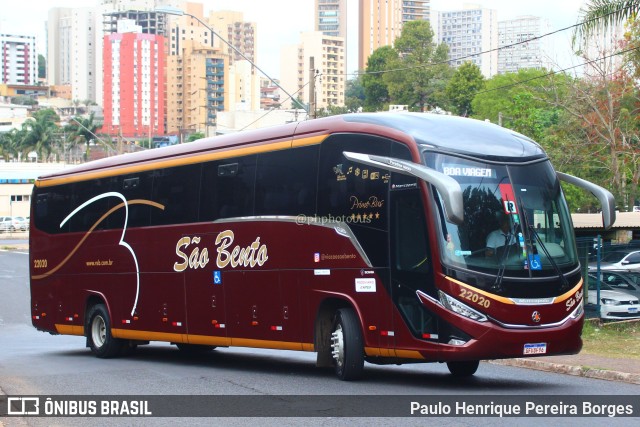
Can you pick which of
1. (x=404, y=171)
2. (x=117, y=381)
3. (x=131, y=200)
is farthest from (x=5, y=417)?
(x=131, y=200)

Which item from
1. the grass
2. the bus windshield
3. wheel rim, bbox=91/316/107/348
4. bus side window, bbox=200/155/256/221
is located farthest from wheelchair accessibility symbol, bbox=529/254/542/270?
wheel rim, bbox=91/316/107/348

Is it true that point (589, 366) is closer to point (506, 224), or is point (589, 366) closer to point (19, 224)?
point (506, 224)

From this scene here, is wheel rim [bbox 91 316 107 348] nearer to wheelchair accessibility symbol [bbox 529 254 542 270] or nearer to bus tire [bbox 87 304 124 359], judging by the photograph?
bus tire [bbox 87 304 124 359]

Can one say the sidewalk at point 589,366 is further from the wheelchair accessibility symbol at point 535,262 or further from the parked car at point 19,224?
the parked car at point 19,224

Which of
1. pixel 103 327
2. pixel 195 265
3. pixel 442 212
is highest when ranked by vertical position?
pixel 442 212

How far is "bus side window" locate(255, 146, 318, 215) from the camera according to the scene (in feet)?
47.9

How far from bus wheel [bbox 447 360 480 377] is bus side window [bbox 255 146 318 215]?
2952 millimetres

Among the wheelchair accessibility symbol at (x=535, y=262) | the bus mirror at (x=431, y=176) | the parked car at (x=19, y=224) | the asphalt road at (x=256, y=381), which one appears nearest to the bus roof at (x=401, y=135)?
the bus mirror at (x=431, y=176)

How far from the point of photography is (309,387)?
13.4m

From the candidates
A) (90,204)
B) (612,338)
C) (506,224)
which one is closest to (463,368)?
(506,224)

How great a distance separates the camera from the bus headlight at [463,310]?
12.2 metres

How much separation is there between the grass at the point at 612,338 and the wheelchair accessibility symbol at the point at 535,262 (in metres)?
5.05

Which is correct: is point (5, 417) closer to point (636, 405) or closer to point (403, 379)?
point (403, 379)

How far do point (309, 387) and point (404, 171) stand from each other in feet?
10.3
